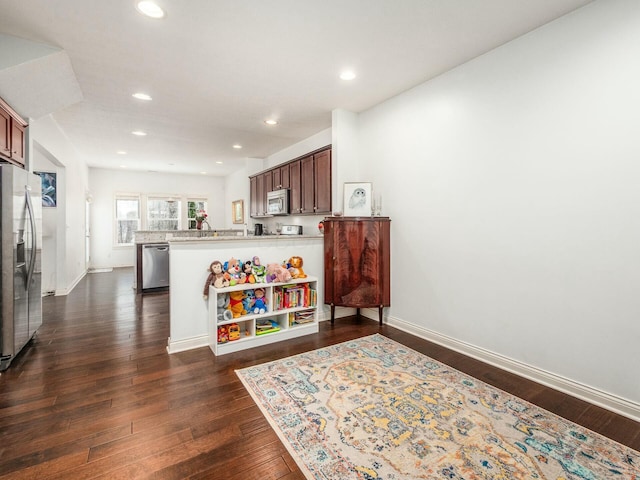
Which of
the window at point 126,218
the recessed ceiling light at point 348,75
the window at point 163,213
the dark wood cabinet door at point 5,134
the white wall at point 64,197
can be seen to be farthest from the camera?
the window at point 163,213

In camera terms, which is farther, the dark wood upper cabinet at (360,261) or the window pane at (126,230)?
the window pane at (126,230)

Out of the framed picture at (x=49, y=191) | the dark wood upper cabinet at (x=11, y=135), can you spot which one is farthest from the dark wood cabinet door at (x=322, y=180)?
the framed picture at (x=49, y=191)

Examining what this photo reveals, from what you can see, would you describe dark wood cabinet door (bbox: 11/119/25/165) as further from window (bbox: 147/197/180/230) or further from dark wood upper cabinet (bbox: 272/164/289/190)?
window (bbox: 147/197/180/230)

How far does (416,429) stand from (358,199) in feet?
8.26

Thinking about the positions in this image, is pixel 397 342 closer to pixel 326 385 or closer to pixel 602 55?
pixel 326 385

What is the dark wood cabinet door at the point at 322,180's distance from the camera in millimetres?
4336

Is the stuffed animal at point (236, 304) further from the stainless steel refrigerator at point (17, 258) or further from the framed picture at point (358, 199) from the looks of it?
the stainless steel refrigerator at point (17, 258)

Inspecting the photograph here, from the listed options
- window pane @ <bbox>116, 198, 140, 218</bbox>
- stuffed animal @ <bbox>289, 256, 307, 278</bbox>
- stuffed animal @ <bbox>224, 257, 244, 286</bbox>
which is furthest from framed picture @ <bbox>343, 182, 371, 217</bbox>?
window pane @ <bbox>116, 198, 140, 218</bbox>

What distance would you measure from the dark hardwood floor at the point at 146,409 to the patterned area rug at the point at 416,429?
0.15 meters

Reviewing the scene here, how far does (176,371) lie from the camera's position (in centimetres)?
252

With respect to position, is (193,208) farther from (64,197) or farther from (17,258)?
(17,258)

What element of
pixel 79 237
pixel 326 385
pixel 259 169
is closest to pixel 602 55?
pixel 326 385

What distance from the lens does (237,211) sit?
8.19 meters

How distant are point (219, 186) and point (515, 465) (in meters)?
9.48
